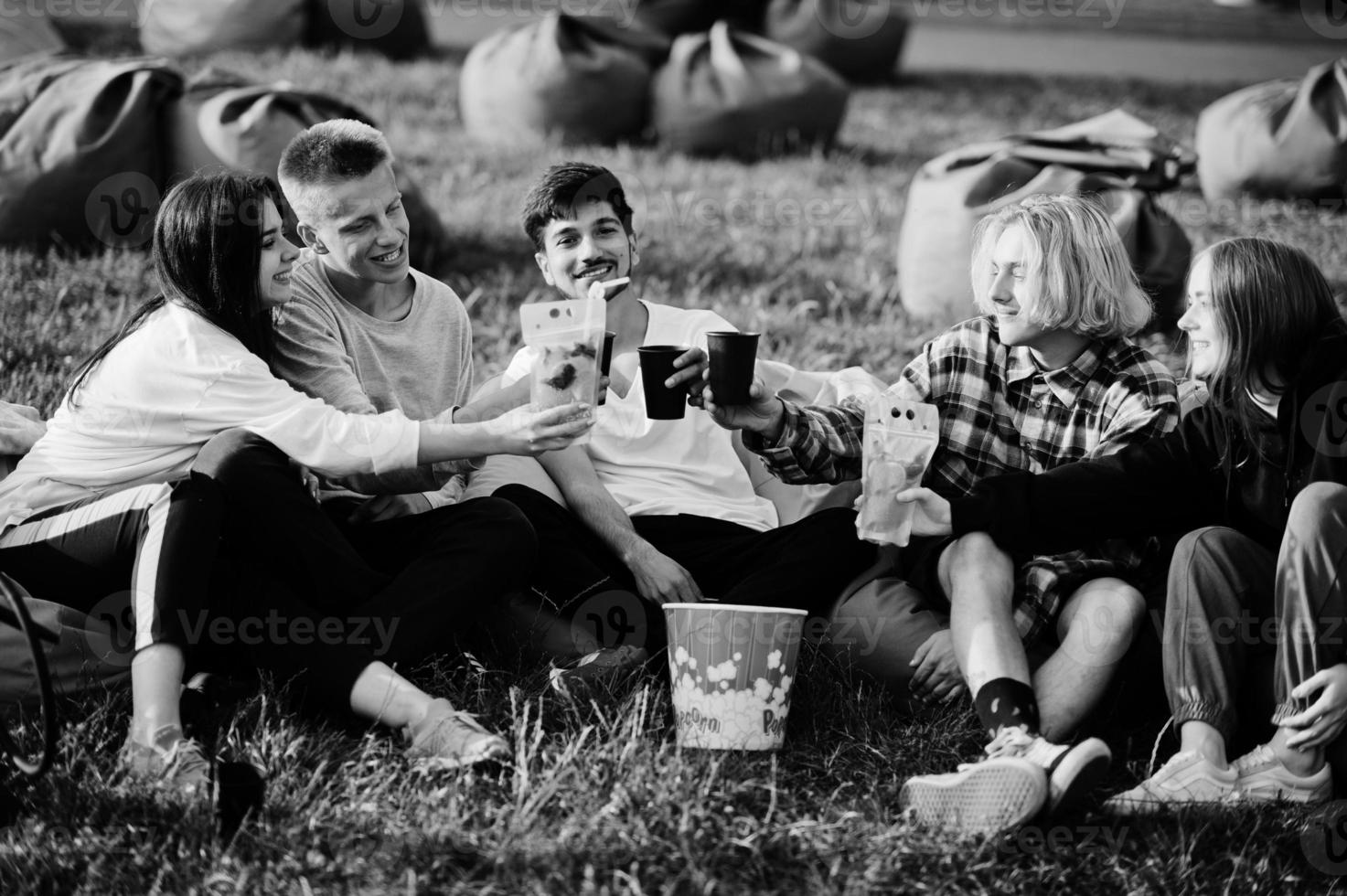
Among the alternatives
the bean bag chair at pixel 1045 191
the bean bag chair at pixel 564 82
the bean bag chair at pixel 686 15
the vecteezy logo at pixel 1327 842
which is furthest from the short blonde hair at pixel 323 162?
the bean bag chair at pixel 686 15

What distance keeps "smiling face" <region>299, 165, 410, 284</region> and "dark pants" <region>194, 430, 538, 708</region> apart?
0.63 m

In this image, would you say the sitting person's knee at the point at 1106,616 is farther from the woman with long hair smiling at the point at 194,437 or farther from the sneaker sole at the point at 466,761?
the sneaker sole at the point at 466,761

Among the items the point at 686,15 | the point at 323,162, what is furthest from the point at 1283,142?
the point at 323,162

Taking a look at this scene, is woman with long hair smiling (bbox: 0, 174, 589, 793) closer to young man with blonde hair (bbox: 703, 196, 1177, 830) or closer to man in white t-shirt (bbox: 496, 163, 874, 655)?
man in white t-shirt (bbox: 496, 163, 874, 655)

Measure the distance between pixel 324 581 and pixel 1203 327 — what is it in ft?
6.34

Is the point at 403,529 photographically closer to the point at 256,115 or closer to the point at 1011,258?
the point at 1011,258

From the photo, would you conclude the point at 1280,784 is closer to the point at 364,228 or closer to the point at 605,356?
the point at 605,356

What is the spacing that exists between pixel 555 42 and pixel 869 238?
1.98 meters

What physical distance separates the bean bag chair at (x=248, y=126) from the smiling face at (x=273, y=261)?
7.08 ft

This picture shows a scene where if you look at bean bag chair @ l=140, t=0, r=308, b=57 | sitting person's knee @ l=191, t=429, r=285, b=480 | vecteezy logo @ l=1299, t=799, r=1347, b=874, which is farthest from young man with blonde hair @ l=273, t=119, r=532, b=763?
bean bag chair @ l=140, t=0, r=308, b=57

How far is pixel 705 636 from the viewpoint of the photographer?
301 centimetres

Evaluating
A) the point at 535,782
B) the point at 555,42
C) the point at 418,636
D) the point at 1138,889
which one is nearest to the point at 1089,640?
the point at 1138,889

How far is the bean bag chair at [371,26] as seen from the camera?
9398 mm

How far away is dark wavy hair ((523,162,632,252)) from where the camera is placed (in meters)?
3.85
